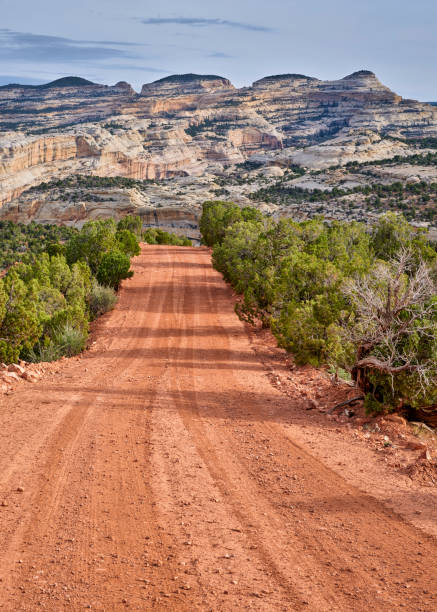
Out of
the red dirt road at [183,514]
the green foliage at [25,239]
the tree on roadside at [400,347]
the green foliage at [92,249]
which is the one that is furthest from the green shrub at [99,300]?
the green foliage at [25,239]

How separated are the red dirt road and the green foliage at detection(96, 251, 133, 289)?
17.8 m

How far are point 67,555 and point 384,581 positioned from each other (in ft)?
12.1

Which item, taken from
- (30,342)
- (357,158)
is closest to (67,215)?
(357,158)

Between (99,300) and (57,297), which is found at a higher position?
(57,297)

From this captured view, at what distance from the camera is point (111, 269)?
3209 cm

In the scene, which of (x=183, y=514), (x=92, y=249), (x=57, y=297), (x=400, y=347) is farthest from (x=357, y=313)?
(x=92, y=249)

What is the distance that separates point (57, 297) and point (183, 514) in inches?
638

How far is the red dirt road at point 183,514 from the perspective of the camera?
609cm

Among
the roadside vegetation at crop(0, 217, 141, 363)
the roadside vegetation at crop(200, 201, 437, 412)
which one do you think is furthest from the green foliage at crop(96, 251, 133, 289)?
the roadside vegetation at crop(200, 201, 437, 412)

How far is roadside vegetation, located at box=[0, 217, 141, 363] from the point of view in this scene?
58.0ft

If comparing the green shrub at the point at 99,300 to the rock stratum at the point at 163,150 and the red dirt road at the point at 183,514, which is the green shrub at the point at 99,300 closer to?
the red dirt road at the point at 183,514

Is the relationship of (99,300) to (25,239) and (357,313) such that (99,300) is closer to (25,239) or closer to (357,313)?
(357,313)

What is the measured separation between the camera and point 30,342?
1794 cm

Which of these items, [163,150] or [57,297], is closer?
[57,297]
